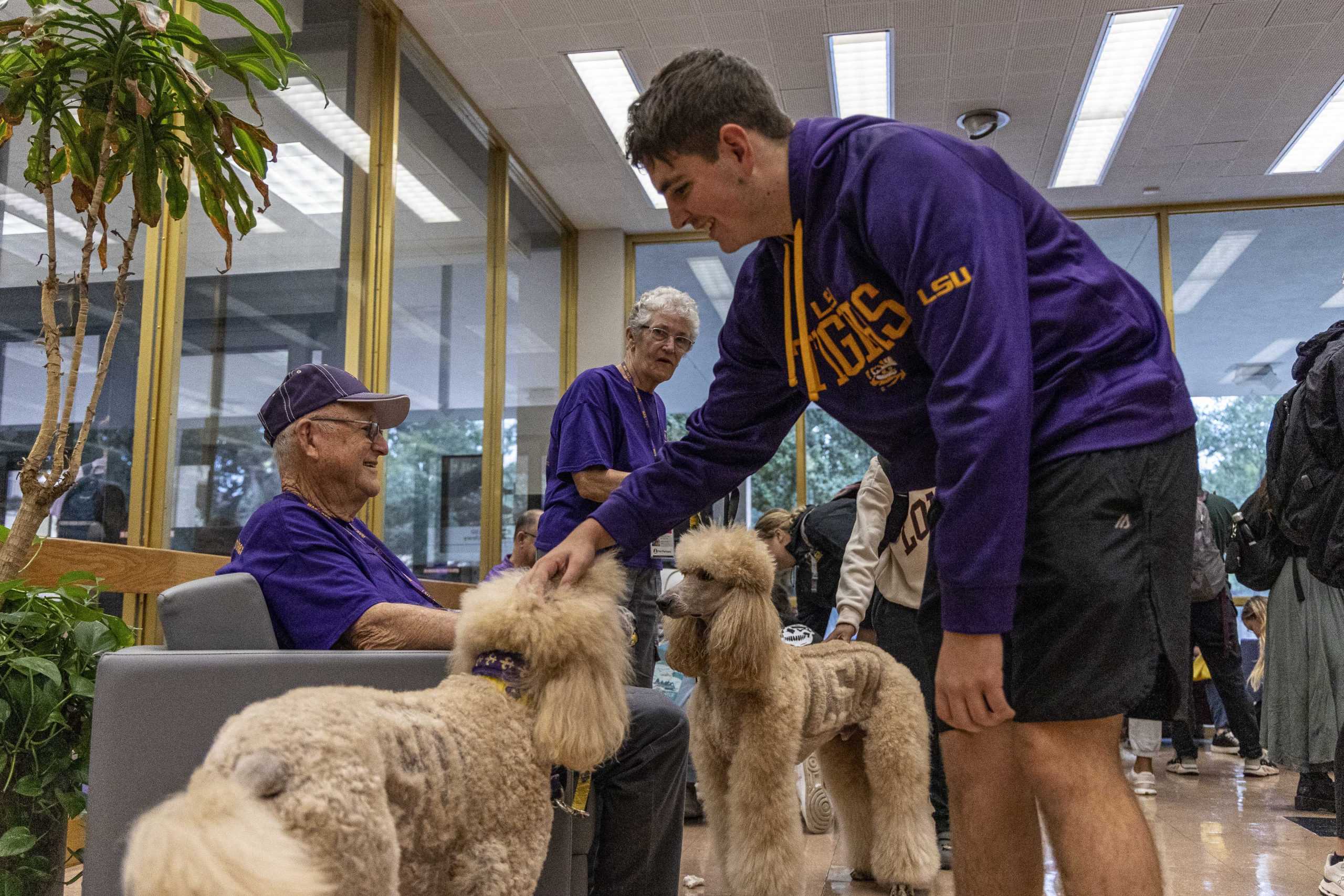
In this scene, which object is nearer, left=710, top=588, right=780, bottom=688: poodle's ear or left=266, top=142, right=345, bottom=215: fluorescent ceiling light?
left=710, top=588, right=780, bottom=688: poodle's ear

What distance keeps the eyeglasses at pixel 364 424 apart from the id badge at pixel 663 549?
96 centimetres

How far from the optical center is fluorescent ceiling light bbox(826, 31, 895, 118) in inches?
225

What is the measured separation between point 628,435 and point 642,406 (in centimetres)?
16

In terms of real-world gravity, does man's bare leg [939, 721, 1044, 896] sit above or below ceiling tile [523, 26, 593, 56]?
below

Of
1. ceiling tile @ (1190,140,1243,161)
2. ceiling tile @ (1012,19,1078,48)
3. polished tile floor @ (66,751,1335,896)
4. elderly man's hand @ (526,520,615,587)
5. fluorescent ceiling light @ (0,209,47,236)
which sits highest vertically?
ceiling tile @ (1012,19,1078,48)

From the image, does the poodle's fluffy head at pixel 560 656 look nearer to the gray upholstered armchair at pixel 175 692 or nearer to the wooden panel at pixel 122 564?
the gray upholstered armchair at pixel 175 692

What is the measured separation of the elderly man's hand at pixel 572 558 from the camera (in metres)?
1.54

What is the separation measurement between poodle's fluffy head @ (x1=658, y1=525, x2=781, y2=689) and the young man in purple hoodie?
3.48 feet

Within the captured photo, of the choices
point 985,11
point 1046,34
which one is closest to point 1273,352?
point 1046,34

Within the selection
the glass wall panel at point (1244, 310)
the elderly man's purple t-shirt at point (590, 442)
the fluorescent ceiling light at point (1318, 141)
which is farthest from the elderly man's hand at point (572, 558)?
the glass wall panel at point (1244, 310)

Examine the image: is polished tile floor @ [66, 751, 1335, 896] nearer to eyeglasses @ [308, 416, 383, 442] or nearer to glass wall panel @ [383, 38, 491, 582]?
eyeglasses @ [308, 416, 383, 442]

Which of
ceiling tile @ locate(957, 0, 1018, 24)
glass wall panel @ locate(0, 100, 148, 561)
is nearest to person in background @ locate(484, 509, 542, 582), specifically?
glass wall panel @ locate(0, 100, 148, 561)

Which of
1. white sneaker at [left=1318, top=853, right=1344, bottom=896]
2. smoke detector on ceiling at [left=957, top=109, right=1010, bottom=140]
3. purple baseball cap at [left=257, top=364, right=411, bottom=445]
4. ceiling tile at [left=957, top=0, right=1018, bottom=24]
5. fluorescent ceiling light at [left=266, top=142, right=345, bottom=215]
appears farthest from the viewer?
smoke detector on ceiling at [left=957, top=109, right=1010, bottom=140]

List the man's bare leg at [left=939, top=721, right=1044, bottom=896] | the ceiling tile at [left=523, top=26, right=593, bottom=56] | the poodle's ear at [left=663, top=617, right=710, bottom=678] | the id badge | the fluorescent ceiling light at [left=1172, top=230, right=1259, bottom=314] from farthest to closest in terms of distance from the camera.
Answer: the fluorescent ceiling light at [left=1172, top=230, right=1259, bottom=314]
the ceiling tile at [left=523, top=26, right=593, bottom=56]
the id badge
the poodle's ear at [left=663, top=617, right=710, bottom=678]
the man's bare leg at [left=939, top=721, right=1044, bottom=896]
